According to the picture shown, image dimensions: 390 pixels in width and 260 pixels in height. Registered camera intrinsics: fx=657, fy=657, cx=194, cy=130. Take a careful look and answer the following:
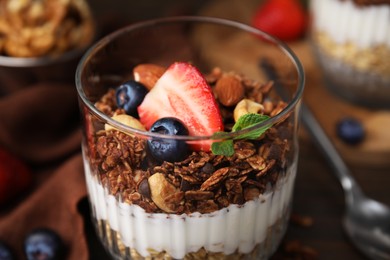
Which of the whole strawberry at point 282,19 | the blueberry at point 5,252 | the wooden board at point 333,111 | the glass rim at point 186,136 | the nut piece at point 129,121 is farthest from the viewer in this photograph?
the whole strawberry at point 282,19

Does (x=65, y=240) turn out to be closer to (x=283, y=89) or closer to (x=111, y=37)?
(x=111, y=37)

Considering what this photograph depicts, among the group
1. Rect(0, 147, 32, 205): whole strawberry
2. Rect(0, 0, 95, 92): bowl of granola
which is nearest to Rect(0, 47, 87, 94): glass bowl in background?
Rect(0, 0, 95, 92): bowl of granola

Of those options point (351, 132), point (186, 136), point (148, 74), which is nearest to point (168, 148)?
point (186, 136)

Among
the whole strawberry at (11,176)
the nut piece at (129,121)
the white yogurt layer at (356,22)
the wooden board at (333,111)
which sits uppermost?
the nut piece at (129,121)

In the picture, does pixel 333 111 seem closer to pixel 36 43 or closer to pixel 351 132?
pixel 351 132

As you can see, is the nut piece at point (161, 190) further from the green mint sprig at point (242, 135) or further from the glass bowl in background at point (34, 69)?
the glass bowl in background at point (34, 69)

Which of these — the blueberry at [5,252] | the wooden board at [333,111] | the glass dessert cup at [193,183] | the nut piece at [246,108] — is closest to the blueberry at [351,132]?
the wooden board at [333,111]
